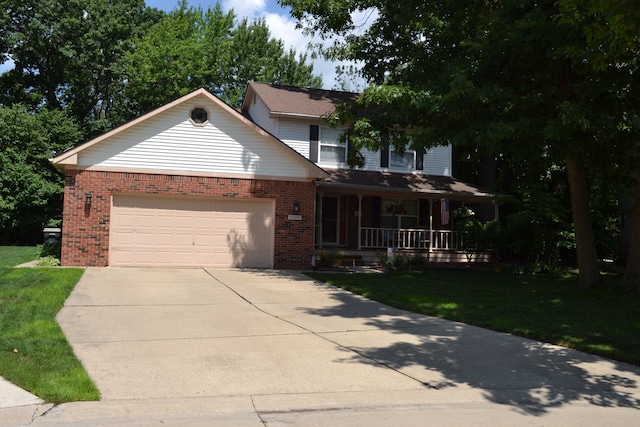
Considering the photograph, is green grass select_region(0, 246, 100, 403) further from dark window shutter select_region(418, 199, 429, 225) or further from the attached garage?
dark window shutter select_region(418, 199, 429, 225)

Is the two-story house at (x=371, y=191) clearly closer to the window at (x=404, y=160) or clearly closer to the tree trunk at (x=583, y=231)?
the window at (x=404, y=160)

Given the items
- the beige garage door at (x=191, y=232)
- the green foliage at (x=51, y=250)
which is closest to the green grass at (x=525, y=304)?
the beige garage door at (x=191, y=232)

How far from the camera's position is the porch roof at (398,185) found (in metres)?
18.8

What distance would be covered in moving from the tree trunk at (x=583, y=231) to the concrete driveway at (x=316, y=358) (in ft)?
18.7

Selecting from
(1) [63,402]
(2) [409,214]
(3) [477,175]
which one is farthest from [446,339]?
(3) [477,175]

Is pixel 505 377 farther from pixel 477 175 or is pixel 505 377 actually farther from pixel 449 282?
pixel 477 175

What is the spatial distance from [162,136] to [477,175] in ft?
61.5

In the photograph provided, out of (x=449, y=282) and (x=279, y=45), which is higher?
(x=279, y=45)

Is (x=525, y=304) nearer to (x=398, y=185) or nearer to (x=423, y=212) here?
(x=398, y=185)

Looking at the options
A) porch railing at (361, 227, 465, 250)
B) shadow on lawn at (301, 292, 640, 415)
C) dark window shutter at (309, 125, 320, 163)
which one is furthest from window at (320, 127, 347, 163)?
shadow on lawn at (301, 292, 640, 415)

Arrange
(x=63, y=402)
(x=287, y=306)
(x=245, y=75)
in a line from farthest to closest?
(x=245, y=75), (x=287, y=306), (x=63, y=402)

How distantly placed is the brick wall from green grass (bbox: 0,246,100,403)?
3.78 m

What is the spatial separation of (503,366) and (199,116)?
→ 12496 millimetres

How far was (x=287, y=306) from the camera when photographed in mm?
10688
